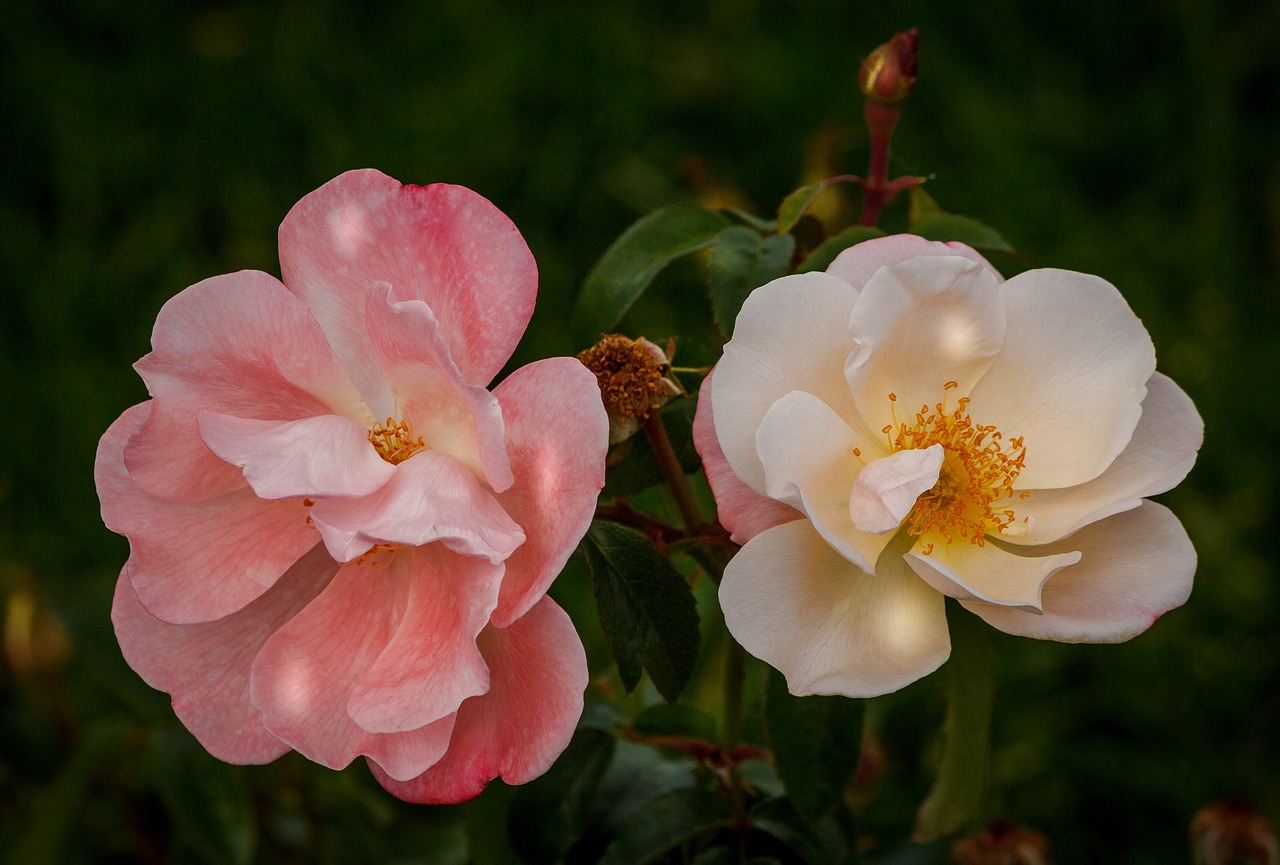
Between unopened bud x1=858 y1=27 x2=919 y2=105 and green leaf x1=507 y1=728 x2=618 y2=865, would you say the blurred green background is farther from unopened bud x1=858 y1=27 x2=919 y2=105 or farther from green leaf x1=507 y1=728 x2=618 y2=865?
unopened bud x1=858 y1=27 x2=919 y2=105

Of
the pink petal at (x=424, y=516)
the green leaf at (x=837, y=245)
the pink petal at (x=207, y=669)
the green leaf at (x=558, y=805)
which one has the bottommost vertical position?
the green leaf at (x=558, y=805)

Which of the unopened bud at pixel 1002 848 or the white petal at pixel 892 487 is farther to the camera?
the unopened bud at pixel 1002 848

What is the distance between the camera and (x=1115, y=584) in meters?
0.61

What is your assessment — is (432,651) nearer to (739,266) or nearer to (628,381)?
(628,381)

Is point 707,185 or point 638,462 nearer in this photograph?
point 638,462

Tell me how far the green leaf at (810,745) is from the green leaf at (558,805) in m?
0.14

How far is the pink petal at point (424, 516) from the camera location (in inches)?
22.1

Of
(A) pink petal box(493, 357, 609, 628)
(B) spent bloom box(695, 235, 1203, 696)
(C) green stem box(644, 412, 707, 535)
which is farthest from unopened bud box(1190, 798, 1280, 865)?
(A) pink petal box(493, 357, 609, 628)

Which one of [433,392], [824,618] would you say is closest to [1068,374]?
[824,618]

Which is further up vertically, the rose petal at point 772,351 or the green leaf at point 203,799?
the rose petal at point 772,351

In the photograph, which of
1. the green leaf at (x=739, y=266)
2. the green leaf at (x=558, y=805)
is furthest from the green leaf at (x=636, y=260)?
the green leaf at (x=558, y=805)

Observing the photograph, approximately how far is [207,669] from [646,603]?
219mm

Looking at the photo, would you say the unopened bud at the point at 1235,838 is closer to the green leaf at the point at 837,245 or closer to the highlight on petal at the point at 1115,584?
the highlight on petal at the point at 1115,584

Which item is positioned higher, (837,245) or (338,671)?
(837,245)
